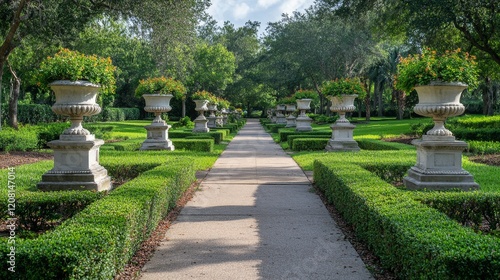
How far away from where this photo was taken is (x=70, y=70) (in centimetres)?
816

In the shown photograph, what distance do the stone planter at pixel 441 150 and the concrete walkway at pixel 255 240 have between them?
1963 millimetres

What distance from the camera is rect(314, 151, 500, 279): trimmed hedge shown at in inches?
129

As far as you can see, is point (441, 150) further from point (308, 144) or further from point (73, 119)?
point (308, 144)

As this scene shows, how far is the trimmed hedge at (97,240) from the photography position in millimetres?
3414

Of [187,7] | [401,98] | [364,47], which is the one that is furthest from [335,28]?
[187,7]

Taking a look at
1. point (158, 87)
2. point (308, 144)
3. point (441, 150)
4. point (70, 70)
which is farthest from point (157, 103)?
point (441, 150)

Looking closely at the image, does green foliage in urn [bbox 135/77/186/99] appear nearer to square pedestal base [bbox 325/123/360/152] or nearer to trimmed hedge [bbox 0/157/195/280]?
square pedestal base [bbox 325/123/360/152]

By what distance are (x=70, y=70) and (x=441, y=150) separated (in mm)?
6649

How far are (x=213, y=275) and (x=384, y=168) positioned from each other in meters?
6.27

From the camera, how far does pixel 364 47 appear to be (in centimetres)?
4162

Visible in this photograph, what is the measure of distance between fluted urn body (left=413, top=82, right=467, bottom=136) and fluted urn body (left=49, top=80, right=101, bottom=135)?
5960 mm

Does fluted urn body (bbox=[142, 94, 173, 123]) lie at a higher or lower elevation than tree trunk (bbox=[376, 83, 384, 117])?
lower

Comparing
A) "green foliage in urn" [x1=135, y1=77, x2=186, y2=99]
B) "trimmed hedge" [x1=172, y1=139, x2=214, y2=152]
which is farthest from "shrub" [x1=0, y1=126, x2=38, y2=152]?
"trimmed hedge" [x1=172, y1=139, x2=214, y2=152]

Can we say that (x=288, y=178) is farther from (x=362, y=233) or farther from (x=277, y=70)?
(x=277, y=70)
